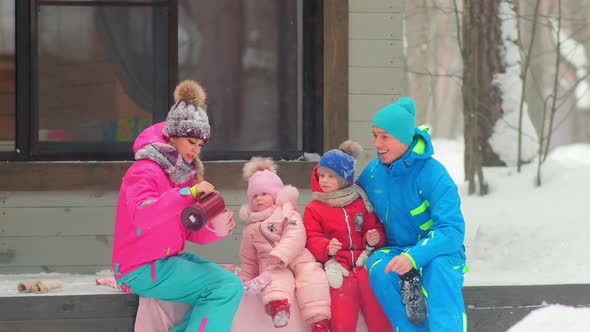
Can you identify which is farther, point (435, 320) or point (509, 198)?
point (509, 198)

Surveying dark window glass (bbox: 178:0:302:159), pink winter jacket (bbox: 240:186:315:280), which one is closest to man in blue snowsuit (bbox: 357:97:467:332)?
pink winter jacket (bbox: 240:186:315:280)

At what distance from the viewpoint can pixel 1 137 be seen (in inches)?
277

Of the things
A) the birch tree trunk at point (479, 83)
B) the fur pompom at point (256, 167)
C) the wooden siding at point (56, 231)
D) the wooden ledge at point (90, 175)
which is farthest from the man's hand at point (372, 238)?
the birch tree trunk at point (479, 83)

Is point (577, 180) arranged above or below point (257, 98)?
below

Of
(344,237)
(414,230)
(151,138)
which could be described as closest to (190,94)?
(151,138)

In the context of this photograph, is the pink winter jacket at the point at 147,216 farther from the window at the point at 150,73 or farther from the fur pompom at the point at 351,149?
the window at the point at 150,73

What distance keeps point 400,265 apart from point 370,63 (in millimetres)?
2284

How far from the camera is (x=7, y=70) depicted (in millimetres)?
7078

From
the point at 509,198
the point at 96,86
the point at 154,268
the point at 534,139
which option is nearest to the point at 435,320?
the point at 154,268

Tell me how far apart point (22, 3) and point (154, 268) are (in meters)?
2.71

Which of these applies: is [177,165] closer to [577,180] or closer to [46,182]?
[46,182]

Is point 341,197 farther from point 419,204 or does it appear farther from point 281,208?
point 419,204

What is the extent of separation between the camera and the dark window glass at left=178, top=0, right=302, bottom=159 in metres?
7.40

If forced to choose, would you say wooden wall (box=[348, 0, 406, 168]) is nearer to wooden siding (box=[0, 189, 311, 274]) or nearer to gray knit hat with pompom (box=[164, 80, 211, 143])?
wooden siding (box=[0, 189, 311, 274])
